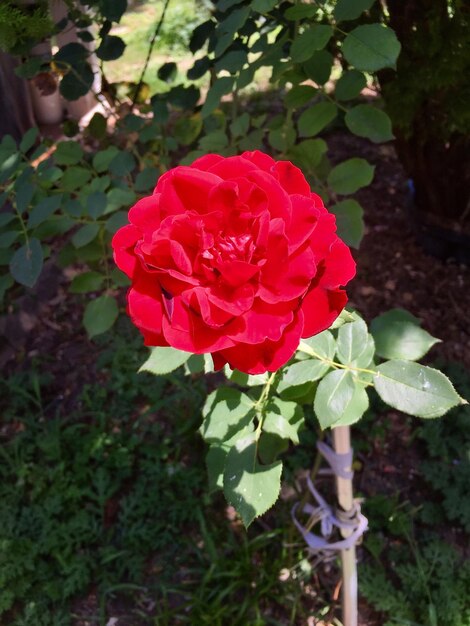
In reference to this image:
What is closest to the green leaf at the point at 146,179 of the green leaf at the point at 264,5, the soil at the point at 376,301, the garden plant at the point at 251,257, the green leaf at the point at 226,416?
the garden plant at the point at 251,257

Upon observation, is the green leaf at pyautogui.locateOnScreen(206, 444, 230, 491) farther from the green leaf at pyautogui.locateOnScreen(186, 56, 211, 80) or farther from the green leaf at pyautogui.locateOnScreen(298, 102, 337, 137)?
the green leaf at pyautogui.locateOnScreen(186, 56, 211, 80)

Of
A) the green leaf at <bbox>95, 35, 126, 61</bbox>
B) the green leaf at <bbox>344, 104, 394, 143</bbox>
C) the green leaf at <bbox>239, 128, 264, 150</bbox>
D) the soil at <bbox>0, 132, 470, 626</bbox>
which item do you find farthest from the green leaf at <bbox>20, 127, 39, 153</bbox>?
the soil at <bbox>0, 132, 470, 626</bbox>

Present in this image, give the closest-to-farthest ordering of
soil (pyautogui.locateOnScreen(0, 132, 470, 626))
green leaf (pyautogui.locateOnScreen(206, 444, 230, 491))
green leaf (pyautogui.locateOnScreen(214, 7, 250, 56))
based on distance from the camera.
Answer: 1. green leaf (pyautogui.locateOnScreen(206, 444, 230, 491))
2. green leaf (pyautogui.locateOnScreen(214, 7, 250, 56))
3. soil (pyautogui.locateOnScreen(0, 132, 470, 626))

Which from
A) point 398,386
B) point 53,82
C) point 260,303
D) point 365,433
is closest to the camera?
point 260,303

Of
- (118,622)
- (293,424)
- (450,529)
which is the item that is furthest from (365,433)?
(293,424)

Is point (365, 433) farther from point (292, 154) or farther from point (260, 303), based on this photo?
point (260, 303)

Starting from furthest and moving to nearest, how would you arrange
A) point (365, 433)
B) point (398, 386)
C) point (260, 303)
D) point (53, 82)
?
point (365, 433), point (53, 82), point (398, 386), point (260, 303)

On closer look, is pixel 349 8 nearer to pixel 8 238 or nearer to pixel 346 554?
pixel 8 238

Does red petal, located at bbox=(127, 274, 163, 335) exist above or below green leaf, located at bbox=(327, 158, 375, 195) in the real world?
above
